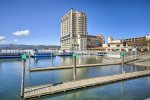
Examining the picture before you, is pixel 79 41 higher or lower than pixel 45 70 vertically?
higher

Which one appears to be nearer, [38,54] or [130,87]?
[130,87]

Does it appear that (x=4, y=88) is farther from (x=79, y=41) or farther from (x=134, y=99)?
(x=79, y=41)

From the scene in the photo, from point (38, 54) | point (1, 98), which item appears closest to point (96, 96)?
point (1, 98)

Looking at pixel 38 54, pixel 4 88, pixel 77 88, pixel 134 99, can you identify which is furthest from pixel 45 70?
pixel 38 54

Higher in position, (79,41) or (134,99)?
(79,41)

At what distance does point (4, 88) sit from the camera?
109 feet

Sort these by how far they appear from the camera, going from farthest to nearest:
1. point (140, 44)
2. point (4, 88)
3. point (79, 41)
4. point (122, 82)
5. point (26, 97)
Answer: point (79, 41)
point (140, 44)
point (122, 82)
point (4, 88)
point (26, 97)

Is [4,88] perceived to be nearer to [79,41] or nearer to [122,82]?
[122,82]

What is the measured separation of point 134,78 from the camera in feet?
140

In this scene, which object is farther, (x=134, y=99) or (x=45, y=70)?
(x=45, y=70)

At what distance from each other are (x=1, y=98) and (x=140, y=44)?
527 ft

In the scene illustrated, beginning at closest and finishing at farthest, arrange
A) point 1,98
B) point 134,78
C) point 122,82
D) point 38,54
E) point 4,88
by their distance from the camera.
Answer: point 1,98 < point 4,88 < point 122,82 < point 134,78 < point 38,54

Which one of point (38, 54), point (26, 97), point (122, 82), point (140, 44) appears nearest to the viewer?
point (26, 97)

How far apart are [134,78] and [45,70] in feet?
94.4
